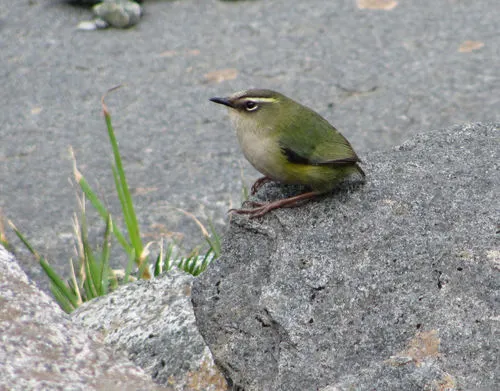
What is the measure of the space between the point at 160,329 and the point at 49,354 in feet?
3.59

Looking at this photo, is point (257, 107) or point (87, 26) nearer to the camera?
point (257, 107)

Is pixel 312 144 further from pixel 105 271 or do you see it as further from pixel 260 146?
pixel 105 271

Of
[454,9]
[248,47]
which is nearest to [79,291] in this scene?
[248,47]

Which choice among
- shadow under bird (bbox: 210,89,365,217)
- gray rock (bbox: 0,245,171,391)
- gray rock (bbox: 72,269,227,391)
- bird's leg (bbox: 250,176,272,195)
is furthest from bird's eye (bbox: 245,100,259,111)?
gray rock (bbox: 0,245,171,391)

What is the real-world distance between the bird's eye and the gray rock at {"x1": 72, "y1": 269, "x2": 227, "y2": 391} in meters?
0.95

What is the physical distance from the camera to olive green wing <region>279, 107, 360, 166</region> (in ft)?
11.9

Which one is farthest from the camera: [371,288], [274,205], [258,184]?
[258,184]

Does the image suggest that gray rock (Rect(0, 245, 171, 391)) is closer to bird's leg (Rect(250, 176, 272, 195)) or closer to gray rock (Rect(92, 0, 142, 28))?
bird's leg (Rect(250, 176, 272, 195))

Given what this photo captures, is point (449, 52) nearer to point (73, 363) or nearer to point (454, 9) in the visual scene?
point (454, 9)

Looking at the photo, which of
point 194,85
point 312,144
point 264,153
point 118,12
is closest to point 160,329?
point 264,153

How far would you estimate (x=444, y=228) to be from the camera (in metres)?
3.29

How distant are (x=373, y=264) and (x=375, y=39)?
4.94m

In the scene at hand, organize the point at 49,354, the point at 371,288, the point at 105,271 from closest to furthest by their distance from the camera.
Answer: the point at 49,354 < the point at 371,288 < the point at 105,271

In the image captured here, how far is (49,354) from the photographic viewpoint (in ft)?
9.04
